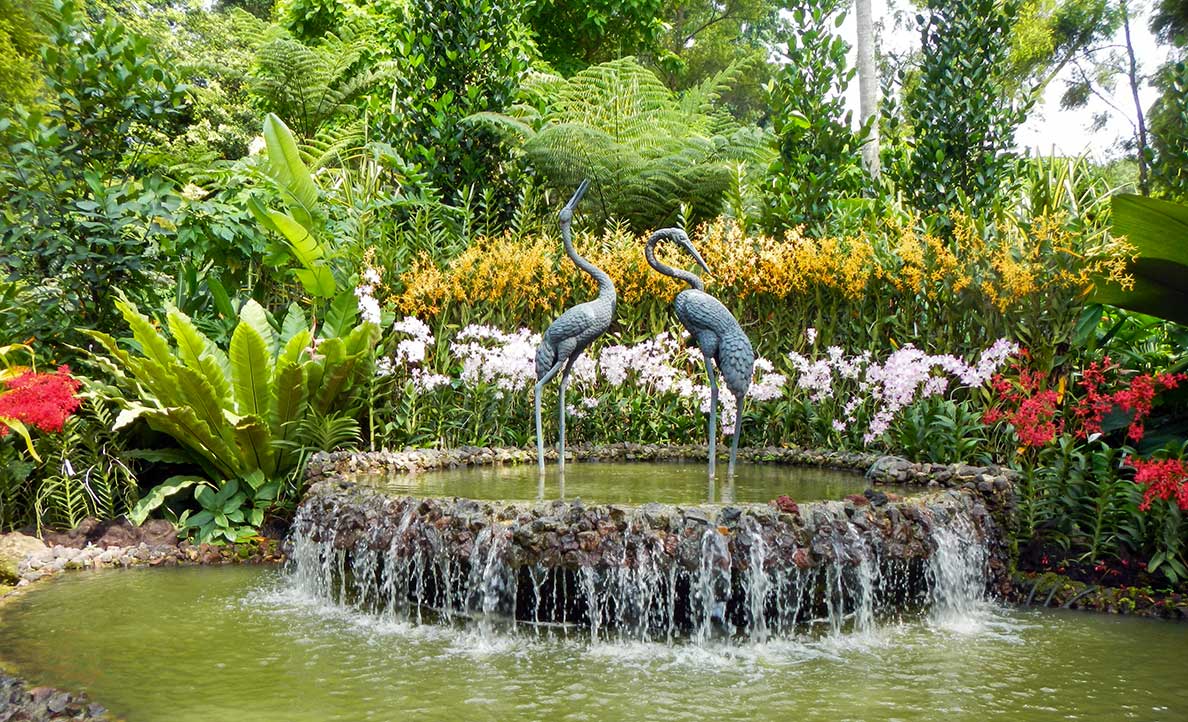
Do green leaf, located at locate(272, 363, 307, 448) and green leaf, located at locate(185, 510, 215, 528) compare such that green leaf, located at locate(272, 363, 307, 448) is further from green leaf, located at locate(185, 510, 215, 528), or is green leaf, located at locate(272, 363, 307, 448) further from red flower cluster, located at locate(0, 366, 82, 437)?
red flower cluster, located at locate(0, 366, 82, 437)

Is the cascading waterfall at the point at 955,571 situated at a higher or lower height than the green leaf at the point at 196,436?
lower

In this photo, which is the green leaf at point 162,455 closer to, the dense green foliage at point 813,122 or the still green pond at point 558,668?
the still green pond at point 558,668

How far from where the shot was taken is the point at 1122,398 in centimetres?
498

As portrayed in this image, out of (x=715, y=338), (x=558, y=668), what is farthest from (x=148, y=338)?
(x=558, y=668)

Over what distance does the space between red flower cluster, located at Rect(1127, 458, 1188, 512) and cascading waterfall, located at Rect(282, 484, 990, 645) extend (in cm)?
90

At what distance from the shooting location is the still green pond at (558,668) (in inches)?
127

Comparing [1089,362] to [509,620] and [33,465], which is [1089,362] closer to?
[509,620]

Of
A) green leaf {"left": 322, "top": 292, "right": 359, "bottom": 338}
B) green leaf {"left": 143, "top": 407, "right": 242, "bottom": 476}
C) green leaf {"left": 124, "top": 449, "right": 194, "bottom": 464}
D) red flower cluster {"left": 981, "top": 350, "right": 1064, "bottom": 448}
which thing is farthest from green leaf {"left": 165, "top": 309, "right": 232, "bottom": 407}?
red flower cluster {"left": 981, "top": 350, "right": 1064, "bottom": 448}

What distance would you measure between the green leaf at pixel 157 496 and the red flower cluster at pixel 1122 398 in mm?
5515

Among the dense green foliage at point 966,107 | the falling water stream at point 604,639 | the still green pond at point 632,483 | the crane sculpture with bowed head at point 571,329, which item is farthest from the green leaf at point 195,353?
the dense green foliage at point 966,107

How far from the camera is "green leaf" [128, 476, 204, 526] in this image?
5988mm

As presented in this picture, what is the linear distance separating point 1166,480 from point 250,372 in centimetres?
537

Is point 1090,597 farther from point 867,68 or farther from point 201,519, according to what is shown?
point 867,68

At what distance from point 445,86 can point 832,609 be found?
20.8 ft
